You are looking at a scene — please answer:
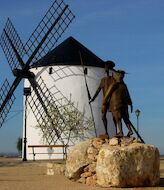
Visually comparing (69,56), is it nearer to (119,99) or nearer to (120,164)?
(119,99)

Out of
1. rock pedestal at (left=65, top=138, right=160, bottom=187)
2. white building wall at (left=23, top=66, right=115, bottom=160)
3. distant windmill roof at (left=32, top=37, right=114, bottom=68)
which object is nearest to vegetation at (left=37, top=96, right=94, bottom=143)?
white building wall at (left=23, top=66, right=115, bottom=160)

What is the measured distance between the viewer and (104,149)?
527 inches

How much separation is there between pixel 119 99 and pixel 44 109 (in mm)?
21477

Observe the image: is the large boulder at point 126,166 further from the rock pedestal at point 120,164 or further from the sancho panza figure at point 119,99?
the sancho panza figure at point 119,99

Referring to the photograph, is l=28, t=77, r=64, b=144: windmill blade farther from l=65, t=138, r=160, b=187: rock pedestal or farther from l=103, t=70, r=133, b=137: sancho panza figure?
l=65, t=138, r=160, b=187: rock pedestal

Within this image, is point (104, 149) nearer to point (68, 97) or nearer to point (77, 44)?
point (68, 97)

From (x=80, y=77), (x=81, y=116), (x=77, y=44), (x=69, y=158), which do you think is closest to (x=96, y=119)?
(x=81, y=116)

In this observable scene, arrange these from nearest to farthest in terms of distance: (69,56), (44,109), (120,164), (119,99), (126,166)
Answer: (120,164) → (126,166) → (119,99) → (44,109) → (69,56)

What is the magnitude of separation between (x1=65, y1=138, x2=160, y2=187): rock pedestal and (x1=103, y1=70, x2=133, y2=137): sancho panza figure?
33.9 inches

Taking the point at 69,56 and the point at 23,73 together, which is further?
the point at 23,73

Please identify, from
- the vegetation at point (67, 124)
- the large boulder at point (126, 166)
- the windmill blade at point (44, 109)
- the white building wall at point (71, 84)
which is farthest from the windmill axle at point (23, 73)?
the large boulder at point (126, 166)

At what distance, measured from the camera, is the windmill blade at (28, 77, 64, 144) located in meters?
35.4

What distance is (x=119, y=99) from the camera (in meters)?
14.7

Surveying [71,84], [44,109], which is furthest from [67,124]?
[71,84]
